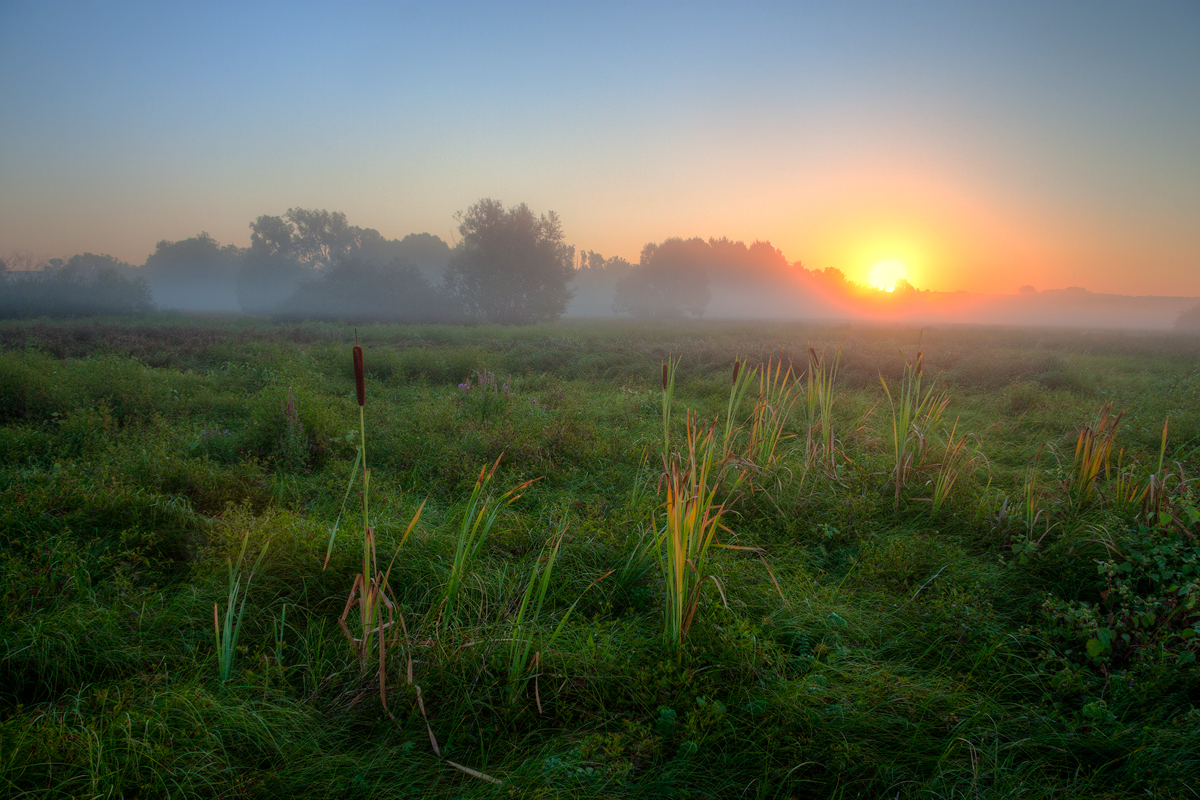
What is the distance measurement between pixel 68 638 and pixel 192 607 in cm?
42

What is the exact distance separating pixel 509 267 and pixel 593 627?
34.7 m

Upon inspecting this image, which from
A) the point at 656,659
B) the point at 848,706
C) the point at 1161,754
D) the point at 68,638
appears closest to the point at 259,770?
the point at 68,638

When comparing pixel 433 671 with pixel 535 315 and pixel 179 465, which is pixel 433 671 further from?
pixel 535 315

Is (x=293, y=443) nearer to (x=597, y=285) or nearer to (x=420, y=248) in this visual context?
(x=420, y=248)

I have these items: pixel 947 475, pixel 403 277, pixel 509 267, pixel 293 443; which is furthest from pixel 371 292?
pixel 947 475

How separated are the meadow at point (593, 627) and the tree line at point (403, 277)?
25084mm

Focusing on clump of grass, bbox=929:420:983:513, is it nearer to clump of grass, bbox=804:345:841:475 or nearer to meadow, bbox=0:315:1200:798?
meadow, bbox=0:315:1200:798

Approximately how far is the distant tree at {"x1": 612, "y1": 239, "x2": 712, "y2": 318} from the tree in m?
19.8

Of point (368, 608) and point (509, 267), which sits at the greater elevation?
point (509, 267)

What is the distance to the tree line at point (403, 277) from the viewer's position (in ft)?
92.6

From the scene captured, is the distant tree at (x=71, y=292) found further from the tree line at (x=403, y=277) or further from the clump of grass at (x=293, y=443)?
the clump of grass at (x=293, y=443)

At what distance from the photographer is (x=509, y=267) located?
34781 mm

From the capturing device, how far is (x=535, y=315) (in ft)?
118

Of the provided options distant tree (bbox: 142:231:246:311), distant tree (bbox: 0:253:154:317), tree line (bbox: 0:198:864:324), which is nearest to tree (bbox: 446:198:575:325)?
tree line (bbox: 0:198:864:324)
